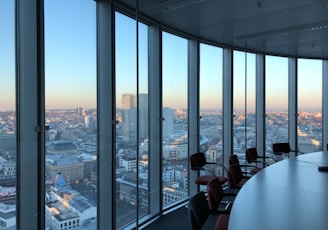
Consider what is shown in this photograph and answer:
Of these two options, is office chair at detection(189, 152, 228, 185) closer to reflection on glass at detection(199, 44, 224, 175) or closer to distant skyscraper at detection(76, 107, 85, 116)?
reflection on glass at detection(199, 44, 224, 175)

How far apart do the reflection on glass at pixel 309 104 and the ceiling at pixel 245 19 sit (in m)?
1.29

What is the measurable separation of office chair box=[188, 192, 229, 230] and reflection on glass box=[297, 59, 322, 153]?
17.6 feet

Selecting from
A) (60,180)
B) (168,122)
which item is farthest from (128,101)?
(60,180)

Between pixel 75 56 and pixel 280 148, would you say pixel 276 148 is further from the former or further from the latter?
pixel 75 56

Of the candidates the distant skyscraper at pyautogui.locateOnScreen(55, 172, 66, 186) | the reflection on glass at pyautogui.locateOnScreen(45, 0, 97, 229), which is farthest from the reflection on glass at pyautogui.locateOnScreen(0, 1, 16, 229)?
the distant skyscraper at pyautogui.locateOnScreen(55, 172, 66, 186)

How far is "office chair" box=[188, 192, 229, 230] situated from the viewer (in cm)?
179

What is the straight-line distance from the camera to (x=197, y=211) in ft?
6.27

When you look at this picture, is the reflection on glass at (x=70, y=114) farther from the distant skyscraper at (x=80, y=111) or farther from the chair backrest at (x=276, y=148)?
the chair backrest at (x=276, y=148)

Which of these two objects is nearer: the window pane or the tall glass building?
the tall glass building

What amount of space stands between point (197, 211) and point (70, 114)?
5.17 ft

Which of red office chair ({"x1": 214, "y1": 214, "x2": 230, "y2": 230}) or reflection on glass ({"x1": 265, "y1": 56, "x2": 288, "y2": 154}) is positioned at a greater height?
reflection on glass ({"x1": 265, "y1": 56, "x2": 288, "y2": 154})

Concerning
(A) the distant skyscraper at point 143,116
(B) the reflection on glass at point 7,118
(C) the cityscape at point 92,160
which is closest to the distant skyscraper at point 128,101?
(C) the cityscape at point 92,160

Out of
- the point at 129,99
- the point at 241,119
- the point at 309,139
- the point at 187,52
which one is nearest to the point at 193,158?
the point at 129,99

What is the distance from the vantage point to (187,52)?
4773 millimetres
